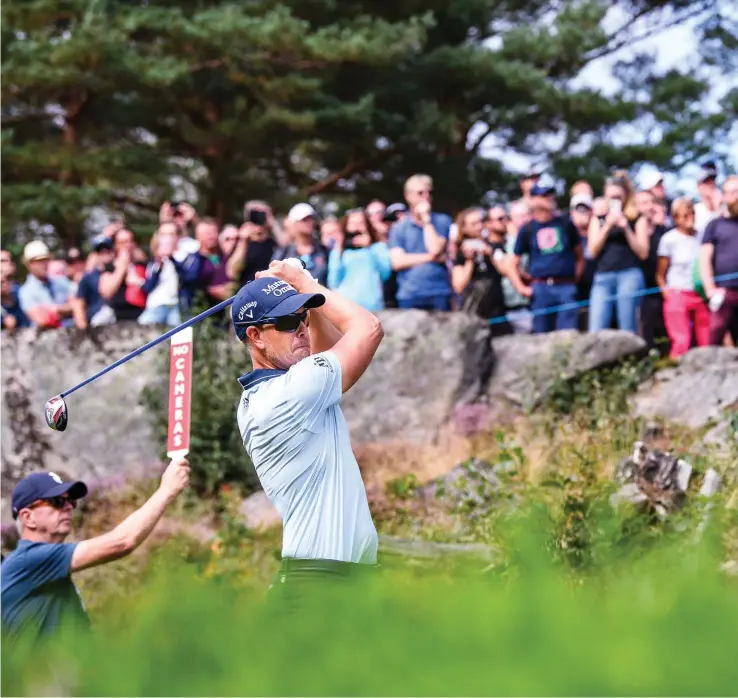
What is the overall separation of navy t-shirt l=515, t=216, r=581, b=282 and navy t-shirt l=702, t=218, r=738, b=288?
1166mm

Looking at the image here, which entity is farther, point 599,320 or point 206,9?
point 206,9

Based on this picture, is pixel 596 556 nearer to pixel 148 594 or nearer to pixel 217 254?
pixel 148 594

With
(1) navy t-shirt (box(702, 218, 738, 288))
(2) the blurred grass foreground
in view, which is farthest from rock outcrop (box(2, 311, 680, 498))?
(2) the blurred grass foreground

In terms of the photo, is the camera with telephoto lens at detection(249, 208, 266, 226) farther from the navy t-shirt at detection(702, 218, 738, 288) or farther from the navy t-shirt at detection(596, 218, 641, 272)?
the navy t-shirt at detection(702, 218, 738, 288)

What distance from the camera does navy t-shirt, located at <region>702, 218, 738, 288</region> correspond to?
10.9 meters

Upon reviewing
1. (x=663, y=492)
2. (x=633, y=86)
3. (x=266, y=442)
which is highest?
(x=633, y=86)

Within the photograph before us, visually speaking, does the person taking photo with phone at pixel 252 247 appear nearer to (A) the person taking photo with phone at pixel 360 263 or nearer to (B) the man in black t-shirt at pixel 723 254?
(A) the person taking photo with phone at pixel 360 263

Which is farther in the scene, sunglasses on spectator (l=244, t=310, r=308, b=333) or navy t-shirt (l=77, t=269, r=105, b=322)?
navy t-shirt (l=77, t=269, r=105, b=322)

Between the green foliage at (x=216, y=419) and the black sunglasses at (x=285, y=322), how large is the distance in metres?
7.47

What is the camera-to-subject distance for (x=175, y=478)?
461cm

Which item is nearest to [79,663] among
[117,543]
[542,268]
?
[117,543]

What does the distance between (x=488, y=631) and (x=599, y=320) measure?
11.0 metres

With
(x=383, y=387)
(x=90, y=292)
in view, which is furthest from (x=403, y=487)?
(x=90, y=292)

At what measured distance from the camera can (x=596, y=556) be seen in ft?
5.79
